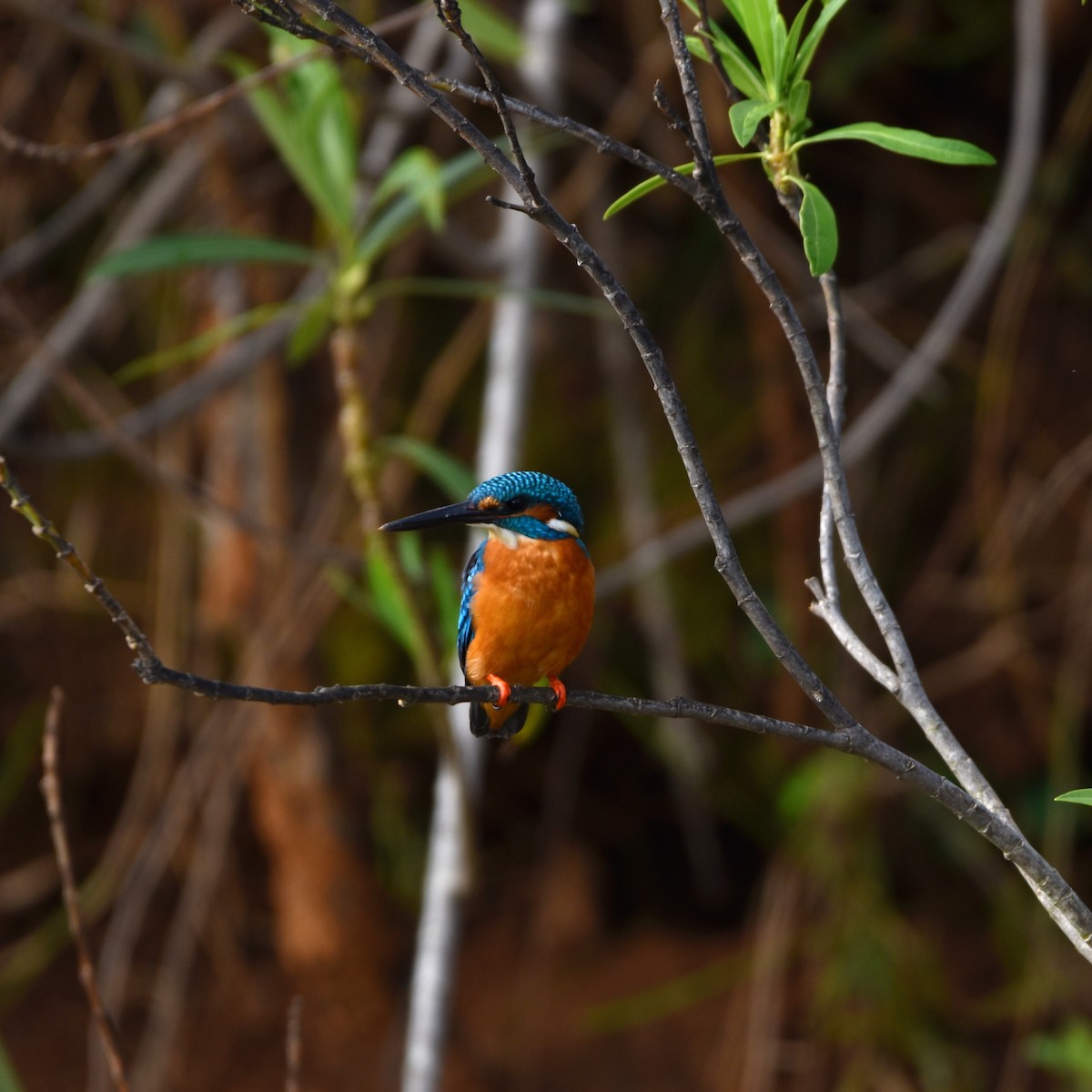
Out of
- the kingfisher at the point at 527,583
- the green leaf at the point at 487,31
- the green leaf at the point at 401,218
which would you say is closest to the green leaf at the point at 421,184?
the green leaf at the point at 401,218

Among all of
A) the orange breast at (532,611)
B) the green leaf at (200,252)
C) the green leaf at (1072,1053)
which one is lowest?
the green leaf at (1072,1053)

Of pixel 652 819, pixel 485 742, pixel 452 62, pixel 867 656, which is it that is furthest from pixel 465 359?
pixel 867 656

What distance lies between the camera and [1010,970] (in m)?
3.44

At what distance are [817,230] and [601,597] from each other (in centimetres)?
198

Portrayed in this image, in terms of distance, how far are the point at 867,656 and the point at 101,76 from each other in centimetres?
323

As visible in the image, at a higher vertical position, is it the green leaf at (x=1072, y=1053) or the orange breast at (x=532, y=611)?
the orange breast at (x=532, y=611)

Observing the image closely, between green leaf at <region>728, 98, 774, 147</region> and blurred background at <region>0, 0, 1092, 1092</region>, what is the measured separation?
181cm

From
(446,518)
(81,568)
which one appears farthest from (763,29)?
(81,568)

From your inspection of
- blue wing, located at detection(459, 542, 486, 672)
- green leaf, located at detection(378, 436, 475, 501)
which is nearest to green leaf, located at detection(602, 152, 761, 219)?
blue wing, located at detection(459, 542, 486, 672)

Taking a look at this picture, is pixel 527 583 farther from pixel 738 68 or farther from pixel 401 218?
pixel 401 218

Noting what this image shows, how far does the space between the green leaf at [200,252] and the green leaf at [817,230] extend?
4.01 ft

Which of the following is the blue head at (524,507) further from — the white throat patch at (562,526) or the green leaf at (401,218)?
the green leaf at (401,218)

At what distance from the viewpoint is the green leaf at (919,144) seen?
1098 millimetres

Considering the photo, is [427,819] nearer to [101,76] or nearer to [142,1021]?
[142,1021]
